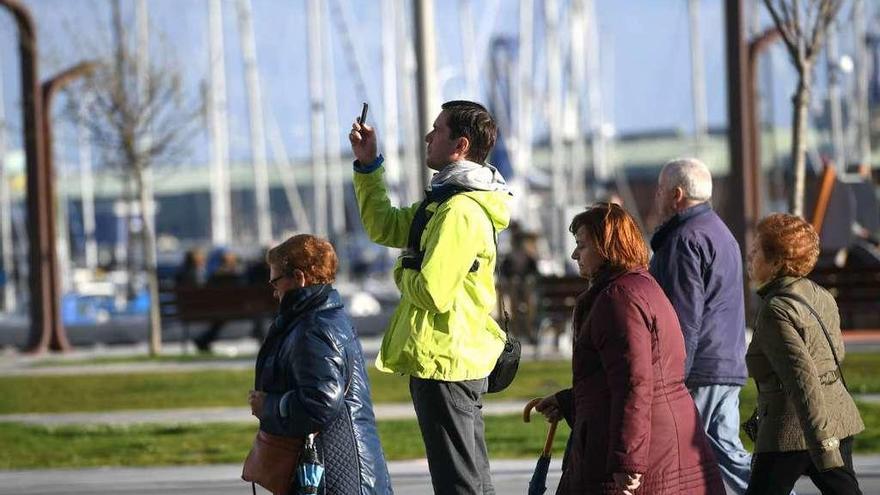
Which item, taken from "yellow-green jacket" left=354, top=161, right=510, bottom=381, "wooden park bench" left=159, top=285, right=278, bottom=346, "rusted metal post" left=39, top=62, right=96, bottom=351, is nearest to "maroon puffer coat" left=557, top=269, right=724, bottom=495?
"yellow-green jacket" left=354, top=161, right=510, bottom=381

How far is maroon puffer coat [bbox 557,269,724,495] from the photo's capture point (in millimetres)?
5648

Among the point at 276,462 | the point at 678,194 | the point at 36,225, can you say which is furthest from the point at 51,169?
the point at 276,462

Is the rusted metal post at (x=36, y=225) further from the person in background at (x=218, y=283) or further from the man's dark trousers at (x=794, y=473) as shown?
the man's dark trousers at (x=794, y=473)

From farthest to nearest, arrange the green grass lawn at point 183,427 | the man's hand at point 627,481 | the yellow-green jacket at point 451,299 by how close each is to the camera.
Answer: the green grass lawn at point 183,427 → the yellow-green jacket at point 451,299 → the man's hand at point 627,481

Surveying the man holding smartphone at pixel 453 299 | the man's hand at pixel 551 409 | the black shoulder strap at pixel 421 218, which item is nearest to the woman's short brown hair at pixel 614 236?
the man's hand at pixel 551 409

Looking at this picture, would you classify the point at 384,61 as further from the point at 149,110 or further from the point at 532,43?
the point at 149,110

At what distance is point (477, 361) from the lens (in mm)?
6758

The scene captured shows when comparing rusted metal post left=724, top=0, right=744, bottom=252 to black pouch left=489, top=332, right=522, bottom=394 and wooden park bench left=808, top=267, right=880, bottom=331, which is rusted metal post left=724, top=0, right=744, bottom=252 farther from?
black pouch left=489, top=332, right=522, bottom=394

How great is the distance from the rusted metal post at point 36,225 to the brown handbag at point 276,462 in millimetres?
18154

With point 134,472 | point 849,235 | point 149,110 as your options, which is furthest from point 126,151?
point 134,472

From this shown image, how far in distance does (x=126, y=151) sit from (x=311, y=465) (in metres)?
19.7

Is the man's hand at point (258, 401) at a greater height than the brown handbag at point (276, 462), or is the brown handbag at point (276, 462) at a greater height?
the man's hand at point (258, 401)

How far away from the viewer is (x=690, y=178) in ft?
25.6

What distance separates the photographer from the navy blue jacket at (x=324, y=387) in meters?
6.29
